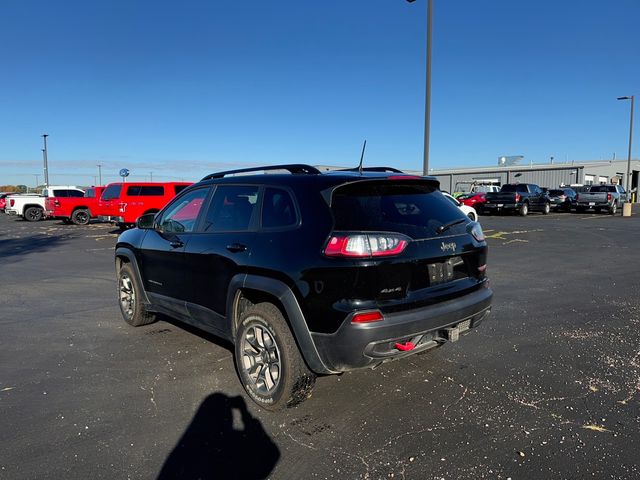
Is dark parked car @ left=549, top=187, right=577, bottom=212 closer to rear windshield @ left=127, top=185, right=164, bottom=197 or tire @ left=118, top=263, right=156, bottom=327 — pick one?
rear windshield @ left=127, top=185, right=164, bottom=197

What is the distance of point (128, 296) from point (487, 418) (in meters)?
4.21

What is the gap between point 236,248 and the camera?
378cm

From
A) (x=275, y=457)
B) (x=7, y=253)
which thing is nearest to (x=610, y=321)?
(x=275, y=457)

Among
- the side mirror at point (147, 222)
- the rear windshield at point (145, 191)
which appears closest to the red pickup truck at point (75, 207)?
the rear windshield at point (145, 191)

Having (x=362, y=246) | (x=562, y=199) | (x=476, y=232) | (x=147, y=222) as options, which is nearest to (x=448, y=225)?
(x=476, y=232)

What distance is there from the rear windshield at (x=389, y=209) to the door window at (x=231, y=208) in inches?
33.3

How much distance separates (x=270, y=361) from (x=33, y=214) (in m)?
28.7

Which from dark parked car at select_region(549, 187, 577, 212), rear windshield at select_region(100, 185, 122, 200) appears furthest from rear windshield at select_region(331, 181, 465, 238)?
dark parked car at select_region(549, 187, 577, 212)

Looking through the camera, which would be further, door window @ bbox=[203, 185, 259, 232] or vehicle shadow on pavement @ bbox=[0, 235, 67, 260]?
vehicle shadow on pavement @ bbox=[0, 235, 67, 260]

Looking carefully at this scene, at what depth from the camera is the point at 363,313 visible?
3.08 metres

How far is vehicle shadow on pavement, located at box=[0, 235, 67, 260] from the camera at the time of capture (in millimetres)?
13117

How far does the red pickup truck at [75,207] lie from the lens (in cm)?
2342

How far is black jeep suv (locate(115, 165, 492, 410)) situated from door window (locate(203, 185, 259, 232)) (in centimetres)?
1

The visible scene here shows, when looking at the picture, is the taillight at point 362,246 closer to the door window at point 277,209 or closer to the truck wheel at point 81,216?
the door window at point 277,209
